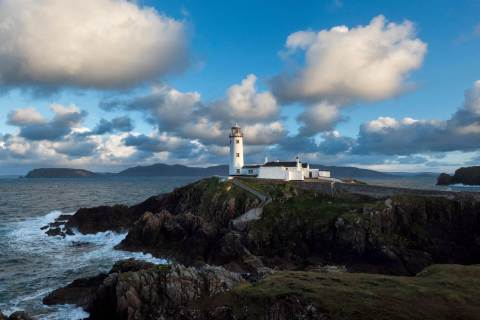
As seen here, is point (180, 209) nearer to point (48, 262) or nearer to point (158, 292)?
point (48, 262)

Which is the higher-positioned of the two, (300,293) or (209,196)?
(209,196)

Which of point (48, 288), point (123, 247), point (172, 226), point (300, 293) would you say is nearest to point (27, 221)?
point (123, 247)

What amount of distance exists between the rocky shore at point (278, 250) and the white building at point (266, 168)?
256 inches

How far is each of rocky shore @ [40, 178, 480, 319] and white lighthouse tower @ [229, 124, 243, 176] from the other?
37.6 ft

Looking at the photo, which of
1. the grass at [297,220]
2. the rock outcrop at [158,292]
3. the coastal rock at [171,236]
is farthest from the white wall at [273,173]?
the rock outcrop at [158,292]

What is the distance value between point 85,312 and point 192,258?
15.8 metres

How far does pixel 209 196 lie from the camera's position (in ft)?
199

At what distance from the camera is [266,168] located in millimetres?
71062

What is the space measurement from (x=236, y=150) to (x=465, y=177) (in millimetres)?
109232

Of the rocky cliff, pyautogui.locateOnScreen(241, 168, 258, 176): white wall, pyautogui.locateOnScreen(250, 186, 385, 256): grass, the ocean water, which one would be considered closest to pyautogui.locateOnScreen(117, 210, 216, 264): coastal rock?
the rocky cliff

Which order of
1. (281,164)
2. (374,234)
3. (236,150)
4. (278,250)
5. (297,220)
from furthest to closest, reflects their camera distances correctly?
(236,150), (281,164), (297,220), (278,250), (374,234)

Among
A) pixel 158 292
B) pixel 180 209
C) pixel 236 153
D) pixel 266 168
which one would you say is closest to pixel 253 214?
pixel 180 209

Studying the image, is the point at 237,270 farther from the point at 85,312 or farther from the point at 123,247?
the point at 123,247

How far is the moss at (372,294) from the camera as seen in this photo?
1920 centimetres
